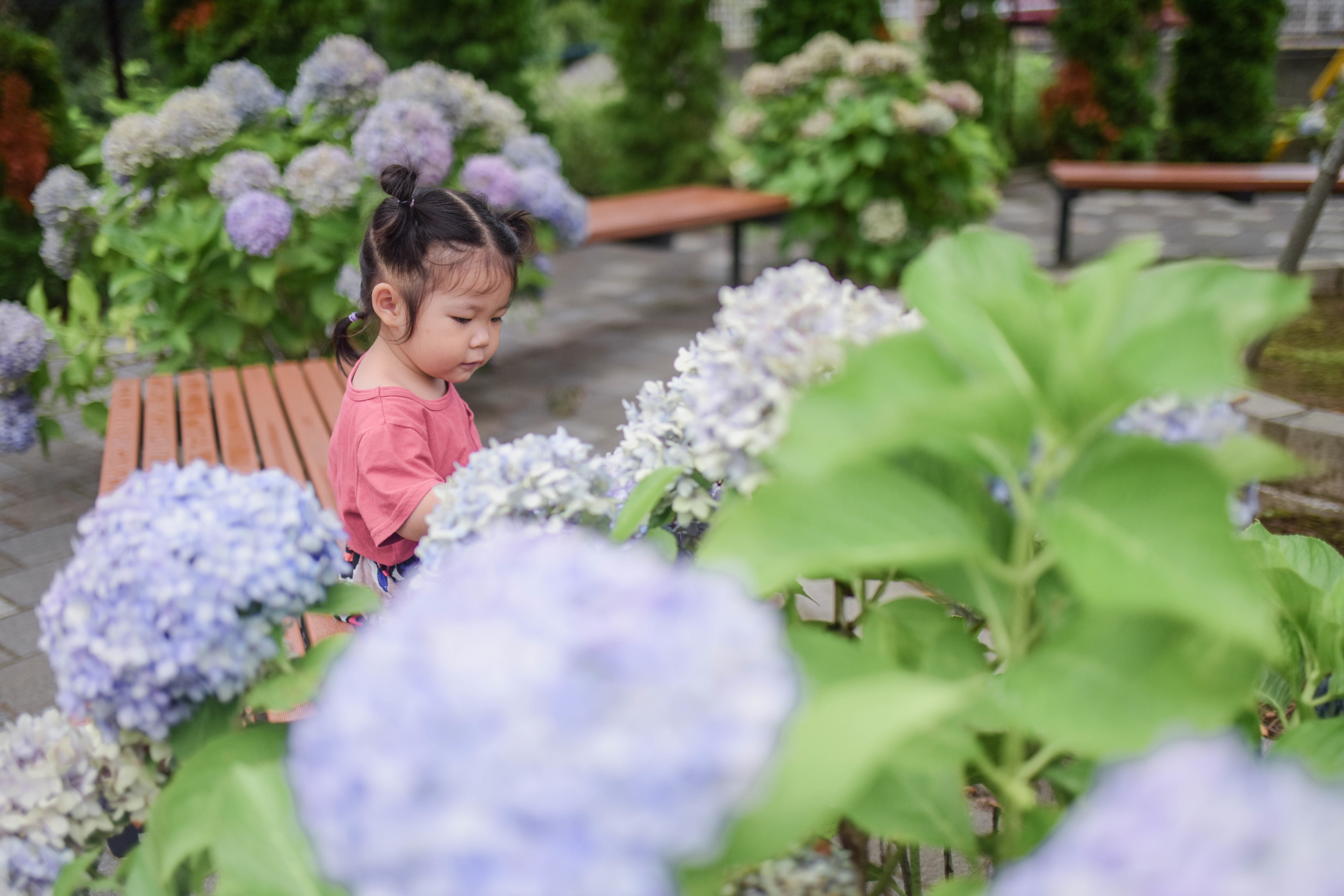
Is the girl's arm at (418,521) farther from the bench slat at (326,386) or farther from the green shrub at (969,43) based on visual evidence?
the green shrub at (969,43)

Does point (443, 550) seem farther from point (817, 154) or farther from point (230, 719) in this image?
point (817, 154)

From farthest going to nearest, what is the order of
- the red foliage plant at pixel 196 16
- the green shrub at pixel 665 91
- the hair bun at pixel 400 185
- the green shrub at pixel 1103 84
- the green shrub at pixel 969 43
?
1. the green shrub at pixel 1103 84
2. the green shrub at pixel 969 43
3. the green shrub at pixel 665 91
4. the red foliage plant at pixel 196 16
5. the hair bun at pixel 400 185

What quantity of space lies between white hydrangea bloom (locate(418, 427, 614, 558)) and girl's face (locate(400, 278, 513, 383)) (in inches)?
42.6

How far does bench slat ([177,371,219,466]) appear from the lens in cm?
271

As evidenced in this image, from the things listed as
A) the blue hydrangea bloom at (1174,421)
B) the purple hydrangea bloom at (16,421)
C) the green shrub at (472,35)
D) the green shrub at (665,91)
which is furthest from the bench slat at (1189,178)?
the blue hydrangea bloom at (1174,421)

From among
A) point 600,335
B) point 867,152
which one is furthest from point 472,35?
point 867,152

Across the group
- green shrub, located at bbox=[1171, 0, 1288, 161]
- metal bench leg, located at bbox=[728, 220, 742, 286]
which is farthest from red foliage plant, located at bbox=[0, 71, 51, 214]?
green shrub, located at bbox=[1171, 0, 1288, 161]

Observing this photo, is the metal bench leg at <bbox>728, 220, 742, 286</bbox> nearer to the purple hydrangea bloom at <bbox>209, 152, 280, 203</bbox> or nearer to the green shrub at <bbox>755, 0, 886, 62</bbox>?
the green shrub at <bbox>755, 0, 886, 62</bbox>

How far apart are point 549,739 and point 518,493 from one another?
0.56m

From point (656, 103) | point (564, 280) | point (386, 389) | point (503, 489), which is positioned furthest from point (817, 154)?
point (503, 489)

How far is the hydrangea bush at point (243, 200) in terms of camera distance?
359 centimetres

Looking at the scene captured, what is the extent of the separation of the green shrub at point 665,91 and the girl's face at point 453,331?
23.1 feet

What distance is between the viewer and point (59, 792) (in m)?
1.00

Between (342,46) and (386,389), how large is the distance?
2.42 m
